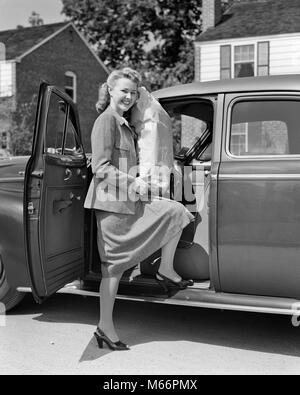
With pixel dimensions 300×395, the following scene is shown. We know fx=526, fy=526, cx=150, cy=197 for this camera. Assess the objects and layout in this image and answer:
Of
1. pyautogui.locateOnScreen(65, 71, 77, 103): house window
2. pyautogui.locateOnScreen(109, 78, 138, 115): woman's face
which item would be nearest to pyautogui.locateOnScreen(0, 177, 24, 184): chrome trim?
pyautogui.locateOnScreen(109, 78, 138, 115): woman's face

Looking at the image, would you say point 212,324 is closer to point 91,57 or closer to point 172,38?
point 91,57

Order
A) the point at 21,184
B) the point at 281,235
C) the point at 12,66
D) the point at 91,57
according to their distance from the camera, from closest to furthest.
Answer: the point at 281,235 < the point at 21,184 < the point at 12,66 < the point at 91,57

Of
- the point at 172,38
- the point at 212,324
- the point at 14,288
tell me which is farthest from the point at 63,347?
the point at 172,38

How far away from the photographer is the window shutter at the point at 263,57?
61.0 ft

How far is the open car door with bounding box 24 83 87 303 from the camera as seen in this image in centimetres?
384

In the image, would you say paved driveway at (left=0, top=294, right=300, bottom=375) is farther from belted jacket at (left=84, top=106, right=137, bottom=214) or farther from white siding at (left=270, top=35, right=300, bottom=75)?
white siding at (left=270, top=35, right=300, bottom=75)

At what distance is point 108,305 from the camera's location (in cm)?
394

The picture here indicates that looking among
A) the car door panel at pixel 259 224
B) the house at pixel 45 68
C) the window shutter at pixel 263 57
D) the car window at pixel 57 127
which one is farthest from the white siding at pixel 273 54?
the car door panel at pixel 259 224

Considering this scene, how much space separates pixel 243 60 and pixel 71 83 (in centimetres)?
928

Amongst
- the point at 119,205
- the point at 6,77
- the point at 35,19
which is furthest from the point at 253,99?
the point at 35,19

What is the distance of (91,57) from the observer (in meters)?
25.9

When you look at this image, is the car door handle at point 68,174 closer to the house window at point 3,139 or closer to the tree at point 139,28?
the house window at point 3,139

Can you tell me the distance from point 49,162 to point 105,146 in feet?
1.47

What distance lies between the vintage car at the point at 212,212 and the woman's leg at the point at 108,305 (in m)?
0.32
